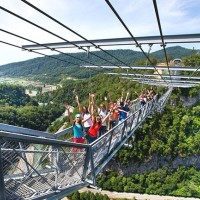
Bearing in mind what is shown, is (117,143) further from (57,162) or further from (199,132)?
(199,132)

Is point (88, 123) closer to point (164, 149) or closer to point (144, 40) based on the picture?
point (144, 40)

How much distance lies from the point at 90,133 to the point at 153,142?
122 ft

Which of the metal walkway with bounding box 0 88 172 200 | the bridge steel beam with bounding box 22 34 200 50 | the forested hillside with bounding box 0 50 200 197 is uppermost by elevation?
the bridge steel beam with bounding box 22 34 200 50

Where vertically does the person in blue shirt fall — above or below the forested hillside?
above

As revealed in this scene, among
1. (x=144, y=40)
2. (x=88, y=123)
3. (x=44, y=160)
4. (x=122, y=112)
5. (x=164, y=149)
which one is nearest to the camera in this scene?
(x=44, y=160)

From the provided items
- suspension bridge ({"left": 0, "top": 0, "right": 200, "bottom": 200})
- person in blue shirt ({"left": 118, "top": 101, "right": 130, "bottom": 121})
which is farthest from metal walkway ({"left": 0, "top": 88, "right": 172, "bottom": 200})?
person in blue shirt ({"left": 118, "top": 101, "right": 130, "bottom": 121})

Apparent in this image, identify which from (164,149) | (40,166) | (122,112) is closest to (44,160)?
(40,166)

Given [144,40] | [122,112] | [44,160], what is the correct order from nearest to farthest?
[44,160] → [144,40] → [122,112]

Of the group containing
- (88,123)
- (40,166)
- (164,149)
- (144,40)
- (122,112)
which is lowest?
(164,149)

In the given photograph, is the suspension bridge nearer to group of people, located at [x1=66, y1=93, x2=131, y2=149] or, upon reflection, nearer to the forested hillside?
group of people, located at [x1=66, y1=93, x2=131, y2=149]

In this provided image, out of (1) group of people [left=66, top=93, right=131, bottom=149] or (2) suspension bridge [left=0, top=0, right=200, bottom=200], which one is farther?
(1) group of people [left=66, top=93, right=131, bottom=149]

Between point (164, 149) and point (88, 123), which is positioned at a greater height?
point (88, 123)

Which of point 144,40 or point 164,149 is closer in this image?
point 144,40

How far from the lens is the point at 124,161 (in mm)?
45438
